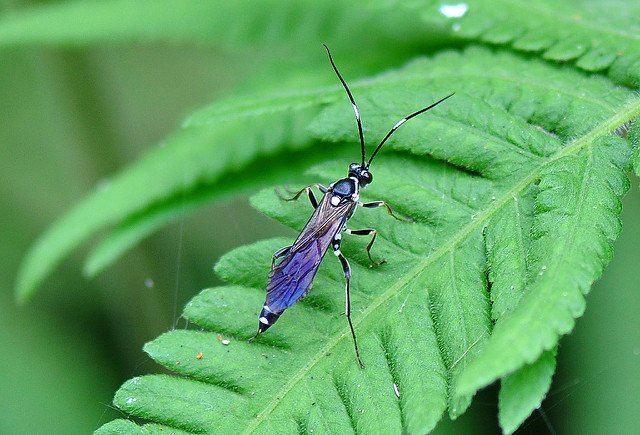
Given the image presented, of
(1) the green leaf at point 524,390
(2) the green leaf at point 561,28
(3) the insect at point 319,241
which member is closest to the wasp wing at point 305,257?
(3) the insect at point 319,241

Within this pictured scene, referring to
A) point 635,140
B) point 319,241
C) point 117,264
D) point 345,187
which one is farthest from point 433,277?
point 117,264

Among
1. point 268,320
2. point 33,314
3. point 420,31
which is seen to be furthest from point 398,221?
point 33,314

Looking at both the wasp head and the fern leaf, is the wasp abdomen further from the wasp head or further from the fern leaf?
the fern leaf

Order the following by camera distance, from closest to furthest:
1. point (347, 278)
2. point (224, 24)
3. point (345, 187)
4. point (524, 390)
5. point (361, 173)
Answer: point (524, 390) → point (347, 278) → point (361, 173) → point (345, 187) → point (224, 24)

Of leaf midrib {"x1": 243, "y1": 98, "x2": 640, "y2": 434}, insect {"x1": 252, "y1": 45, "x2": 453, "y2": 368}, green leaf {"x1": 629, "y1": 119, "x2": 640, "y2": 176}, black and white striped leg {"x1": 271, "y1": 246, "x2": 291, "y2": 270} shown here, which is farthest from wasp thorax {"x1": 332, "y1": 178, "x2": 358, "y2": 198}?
green leaf {"x1": 629, "y1": 119, "x2": 640, "y2": 176}

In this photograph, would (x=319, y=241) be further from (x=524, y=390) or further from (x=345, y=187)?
(x=524, y=390)

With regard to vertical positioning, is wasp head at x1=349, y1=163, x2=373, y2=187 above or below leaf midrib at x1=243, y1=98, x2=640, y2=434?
above

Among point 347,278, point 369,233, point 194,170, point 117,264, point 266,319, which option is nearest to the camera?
point 266,319
